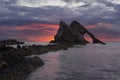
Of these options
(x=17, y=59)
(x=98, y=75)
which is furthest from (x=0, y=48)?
(x=98, y=75)

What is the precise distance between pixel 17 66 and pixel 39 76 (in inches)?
128

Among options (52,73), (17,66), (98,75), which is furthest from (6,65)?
(98,75)

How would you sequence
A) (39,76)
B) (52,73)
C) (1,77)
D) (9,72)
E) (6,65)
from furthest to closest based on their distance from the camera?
(52,73) → (39,76) → (6,65) → (9,72) → (1,77)

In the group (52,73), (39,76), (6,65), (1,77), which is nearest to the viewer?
(1,77)

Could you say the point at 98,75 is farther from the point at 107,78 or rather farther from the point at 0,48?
the point at 0,48

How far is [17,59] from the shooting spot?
38.9 m

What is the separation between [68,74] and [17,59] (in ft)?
24.0

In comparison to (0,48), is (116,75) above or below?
below

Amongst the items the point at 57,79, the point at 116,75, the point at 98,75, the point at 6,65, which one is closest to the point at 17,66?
the point at 6,65

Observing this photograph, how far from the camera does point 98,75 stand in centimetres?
3869

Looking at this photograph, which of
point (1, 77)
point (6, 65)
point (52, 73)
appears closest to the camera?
point (1, 77)

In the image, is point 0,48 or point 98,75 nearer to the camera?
point 98,75

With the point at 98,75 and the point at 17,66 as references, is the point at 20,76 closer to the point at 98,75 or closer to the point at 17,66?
the point at 17,66

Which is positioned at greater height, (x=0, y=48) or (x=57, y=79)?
(x=0, y=48)
